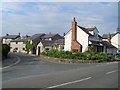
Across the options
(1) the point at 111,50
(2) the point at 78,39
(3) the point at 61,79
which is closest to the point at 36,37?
(1) the point at 111,50

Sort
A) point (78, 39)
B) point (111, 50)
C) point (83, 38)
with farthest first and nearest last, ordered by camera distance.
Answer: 1. point (111, 50)
2. point (78, 39)
3. point (83, 38)

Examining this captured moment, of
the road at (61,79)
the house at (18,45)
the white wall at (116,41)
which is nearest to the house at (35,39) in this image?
the house at (18,45)

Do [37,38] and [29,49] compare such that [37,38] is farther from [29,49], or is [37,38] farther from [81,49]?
[81,49]

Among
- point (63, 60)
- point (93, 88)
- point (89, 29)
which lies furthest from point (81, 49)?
point (93, 88)

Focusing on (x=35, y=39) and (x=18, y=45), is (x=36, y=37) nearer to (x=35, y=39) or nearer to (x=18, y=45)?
(x=35, y=39)

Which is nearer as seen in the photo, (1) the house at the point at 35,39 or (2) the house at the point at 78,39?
(2) the house at the point at 78,39

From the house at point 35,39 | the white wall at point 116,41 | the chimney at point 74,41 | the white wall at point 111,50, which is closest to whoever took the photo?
the chimney at point 74,41

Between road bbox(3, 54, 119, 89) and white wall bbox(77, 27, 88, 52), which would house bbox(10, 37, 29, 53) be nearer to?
white wall bbox(77, 27, 88, 52)

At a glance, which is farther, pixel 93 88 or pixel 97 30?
pixel 97 30

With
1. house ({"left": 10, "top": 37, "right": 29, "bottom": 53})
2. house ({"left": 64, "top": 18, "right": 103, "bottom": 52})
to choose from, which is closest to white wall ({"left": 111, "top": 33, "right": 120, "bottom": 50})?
house ({"left": 64, "top": 18, "right": 103, "bottom": 52})

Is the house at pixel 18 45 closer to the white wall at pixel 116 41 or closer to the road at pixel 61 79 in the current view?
the white wall at pixel 116 41

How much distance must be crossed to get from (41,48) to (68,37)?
20.2m

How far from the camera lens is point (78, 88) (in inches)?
497

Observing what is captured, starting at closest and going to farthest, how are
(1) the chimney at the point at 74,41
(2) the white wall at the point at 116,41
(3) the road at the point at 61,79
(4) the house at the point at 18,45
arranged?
(3) the road at the point at 61,79 → (1) the chimney at the point at 74,41 → (2) the white wall at the point at 116,41 → (4) the house at the point at 18,45
